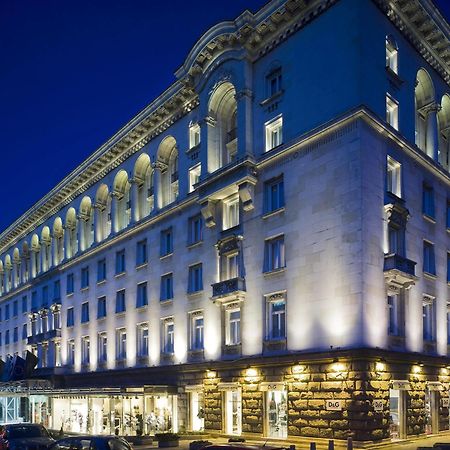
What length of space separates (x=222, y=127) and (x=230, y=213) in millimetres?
6449

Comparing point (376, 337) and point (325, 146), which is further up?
point (325, 146)

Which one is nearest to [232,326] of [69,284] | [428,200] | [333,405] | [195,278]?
[195,278]

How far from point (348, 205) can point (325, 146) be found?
4073 millimetres

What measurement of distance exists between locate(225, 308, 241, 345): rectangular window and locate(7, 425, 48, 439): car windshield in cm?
1473

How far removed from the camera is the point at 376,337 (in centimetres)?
3209

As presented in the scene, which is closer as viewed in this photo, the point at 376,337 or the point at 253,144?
the point at 376,337

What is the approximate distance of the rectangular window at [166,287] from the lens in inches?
1901

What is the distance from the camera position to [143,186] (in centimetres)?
5516

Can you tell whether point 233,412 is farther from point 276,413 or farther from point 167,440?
point 167,440

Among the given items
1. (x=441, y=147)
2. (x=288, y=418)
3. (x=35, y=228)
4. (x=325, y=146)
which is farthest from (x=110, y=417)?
(x=35, y=228)

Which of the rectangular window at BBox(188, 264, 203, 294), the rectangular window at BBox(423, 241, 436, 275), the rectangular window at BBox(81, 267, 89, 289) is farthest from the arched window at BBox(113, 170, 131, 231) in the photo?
the rectangular window at BBox(423, 241, 436, 275)

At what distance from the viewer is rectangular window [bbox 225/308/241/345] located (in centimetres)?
4028

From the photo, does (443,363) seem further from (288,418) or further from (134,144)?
(134,144)

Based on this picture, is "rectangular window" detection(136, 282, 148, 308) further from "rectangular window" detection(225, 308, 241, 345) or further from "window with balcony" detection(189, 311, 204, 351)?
"rectangular window" detection(225, 308, 241, 345)
